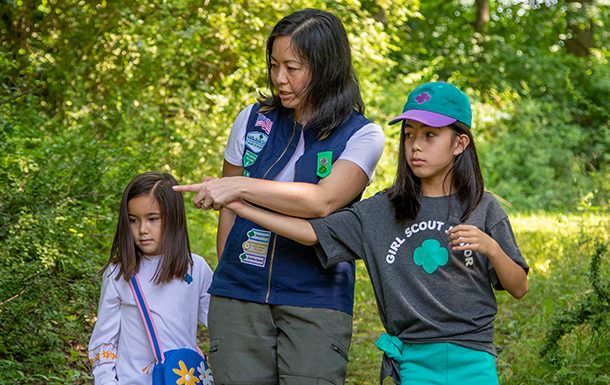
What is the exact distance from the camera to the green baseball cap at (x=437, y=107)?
11.1 ft

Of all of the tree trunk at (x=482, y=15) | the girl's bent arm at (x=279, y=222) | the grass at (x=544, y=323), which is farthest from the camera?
the tree trunk at (x=482, y=15)

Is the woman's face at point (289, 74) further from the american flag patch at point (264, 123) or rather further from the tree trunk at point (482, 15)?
the tree trunk at point (482, 15)

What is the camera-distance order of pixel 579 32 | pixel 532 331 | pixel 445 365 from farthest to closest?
pixel 579 32 → pixel 532 331 → pixel 445 365

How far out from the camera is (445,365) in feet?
10.9

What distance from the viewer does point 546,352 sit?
5293 mm

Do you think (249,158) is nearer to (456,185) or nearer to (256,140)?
(256,140)

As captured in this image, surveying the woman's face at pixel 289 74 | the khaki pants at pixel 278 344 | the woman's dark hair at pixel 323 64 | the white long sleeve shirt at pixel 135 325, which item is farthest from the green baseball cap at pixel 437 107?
the white long sleeve shirt at pixel 135 325

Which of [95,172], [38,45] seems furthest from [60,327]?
[38,45]

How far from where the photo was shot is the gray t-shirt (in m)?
3.35

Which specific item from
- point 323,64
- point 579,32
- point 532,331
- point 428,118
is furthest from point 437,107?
point 579,32

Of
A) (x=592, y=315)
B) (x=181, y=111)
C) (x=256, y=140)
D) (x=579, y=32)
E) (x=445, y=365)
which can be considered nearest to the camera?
(x=445, y=365)

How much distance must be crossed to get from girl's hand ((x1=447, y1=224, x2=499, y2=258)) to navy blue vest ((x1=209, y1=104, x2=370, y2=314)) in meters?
0.52

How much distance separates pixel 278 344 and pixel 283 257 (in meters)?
0.32

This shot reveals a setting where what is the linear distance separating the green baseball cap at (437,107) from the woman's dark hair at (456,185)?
0.15 ft
